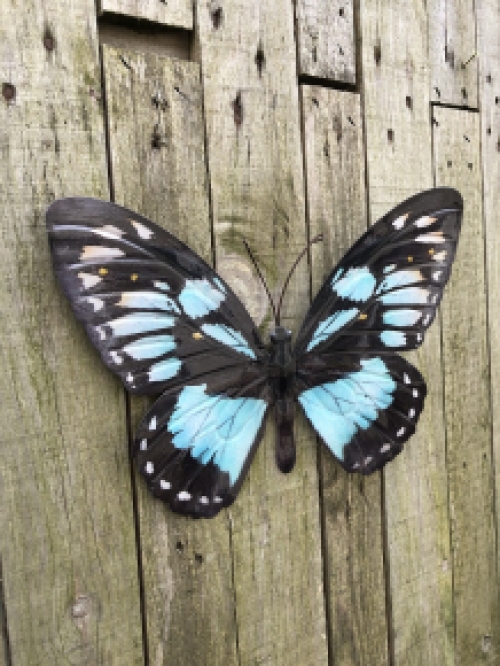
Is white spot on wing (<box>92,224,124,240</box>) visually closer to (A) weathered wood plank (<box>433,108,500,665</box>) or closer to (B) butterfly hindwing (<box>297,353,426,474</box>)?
(B) butterfly hindwing (<box>297,353,426,474</box>)

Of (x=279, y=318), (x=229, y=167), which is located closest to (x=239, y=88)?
(x=229, y=167)

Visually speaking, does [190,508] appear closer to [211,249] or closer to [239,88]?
[211,249]

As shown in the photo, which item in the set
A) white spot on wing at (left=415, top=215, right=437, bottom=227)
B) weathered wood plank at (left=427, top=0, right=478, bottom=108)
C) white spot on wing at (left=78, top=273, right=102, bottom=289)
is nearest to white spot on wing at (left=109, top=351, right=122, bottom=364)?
white spot on wing at (left=78, top=273, right=102, bottom=289)

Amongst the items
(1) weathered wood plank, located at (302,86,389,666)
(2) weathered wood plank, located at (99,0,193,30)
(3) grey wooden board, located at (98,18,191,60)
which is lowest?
(1) weathered wood plank, located at (302,86,389,666)

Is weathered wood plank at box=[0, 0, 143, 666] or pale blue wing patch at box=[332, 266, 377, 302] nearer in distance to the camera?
weathered wood plank at box=[0, 0, 143, 666]

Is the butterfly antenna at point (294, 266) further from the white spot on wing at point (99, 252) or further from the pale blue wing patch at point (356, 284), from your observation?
the white spot on wing at point (99, 252)

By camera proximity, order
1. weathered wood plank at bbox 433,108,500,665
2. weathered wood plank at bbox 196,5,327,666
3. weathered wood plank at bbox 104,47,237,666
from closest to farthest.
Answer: weathered wood plank at bbox 104,47,237,666 → weathered wood plank at bbox 196,5,327,666 → weathered wood plank at bbox 433,108,500,665

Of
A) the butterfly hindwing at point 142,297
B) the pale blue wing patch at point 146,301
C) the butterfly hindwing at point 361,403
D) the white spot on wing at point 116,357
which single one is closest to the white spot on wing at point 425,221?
the butterfly hindwing at point 361,403
